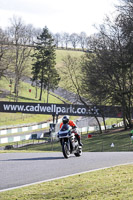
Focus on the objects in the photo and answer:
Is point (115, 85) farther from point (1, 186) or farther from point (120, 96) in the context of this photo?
point (1, 186)

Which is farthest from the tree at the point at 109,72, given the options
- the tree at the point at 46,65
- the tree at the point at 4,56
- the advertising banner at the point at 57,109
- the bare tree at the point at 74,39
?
the bare tree at the point at 74,39

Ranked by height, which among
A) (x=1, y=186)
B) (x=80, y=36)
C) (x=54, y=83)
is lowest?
(x=1, y=186)

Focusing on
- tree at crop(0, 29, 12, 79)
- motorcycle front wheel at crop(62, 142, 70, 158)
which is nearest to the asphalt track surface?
motorcycle front wheel at crop(62, 142, 70, 158)

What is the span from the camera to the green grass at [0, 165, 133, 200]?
7500mm

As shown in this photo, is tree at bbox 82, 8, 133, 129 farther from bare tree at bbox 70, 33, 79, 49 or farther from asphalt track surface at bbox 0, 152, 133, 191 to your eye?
bare tree at bbox 70, 33, 79, 49

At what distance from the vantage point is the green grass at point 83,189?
750 cm

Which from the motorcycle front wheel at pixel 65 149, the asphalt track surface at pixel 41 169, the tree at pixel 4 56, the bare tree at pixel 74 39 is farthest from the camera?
the bare tree at pixel 74 39

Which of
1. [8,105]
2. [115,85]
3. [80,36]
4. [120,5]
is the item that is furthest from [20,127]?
[80,36]

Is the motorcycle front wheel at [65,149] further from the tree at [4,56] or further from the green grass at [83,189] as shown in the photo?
the tree at [4,56]

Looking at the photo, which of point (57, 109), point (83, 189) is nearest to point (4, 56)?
point (57, 109)

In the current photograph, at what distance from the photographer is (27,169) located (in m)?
11.4

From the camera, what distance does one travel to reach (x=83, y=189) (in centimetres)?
821

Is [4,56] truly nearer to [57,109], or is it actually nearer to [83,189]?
[57,109]

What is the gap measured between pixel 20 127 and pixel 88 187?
50111mm
